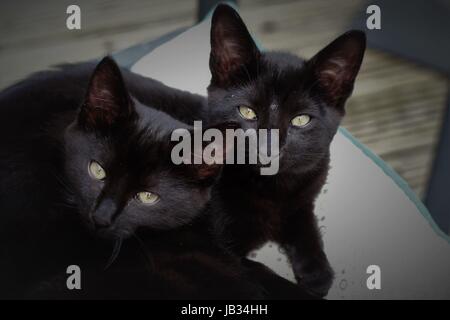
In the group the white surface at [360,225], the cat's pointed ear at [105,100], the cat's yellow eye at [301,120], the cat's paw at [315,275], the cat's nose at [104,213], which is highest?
the cat's pointed ear at [105,100]

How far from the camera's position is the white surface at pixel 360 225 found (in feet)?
3.34

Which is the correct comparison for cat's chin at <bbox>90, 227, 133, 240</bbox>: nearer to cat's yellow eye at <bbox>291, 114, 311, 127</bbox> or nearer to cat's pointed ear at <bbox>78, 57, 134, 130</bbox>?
cat's pointed ear at <bbox>78, 57, 134, 130</bbox>

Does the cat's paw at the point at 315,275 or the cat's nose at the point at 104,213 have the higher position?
the cat's nose at the point at 104,213

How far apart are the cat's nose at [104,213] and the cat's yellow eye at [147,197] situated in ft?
0.15

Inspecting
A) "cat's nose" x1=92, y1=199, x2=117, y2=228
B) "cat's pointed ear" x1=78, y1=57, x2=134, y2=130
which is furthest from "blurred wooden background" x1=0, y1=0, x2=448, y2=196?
"cat's nose" x1=92, y1=199, x2=117, y2=228

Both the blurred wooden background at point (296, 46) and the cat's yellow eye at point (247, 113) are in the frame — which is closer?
the cat's yellow eye at point (247, 113)

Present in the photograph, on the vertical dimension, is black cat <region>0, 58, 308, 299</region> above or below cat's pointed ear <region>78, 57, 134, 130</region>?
below

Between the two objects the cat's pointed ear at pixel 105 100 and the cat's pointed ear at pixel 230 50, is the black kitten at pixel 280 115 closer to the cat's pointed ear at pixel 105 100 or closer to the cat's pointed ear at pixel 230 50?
the cat's pointed ear at pixel 230 50

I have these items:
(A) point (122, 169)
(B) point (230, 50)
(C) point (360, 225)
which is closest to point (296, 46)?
(B) point (230, 50)

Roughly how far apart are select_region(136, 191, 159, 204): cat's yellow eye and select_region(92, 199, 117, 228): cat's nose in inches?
1.8

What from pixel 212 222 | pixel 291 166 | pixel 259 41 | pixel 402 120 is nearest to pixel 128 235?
pixel 212 222

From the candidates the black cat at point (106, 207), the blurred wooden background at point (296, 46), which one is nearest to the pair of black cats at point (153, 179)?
the black cat at point (106, 207)

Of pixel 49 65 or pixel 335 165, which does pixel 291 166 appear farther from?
pixel 49 65

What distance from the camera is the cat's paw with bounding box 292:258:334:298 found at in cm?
101
